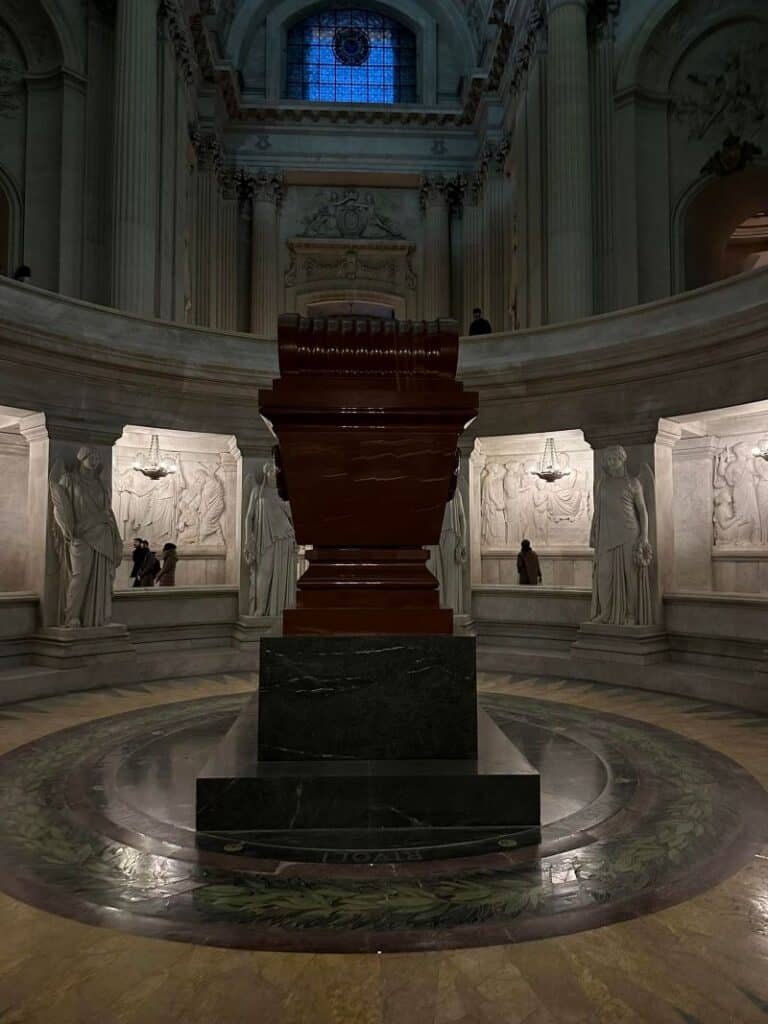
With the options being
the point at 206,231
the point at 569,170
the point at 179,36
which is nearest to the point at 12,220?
the point at 179,36

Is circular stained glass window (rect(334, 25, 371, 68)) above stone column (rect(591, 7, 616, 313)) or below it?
above

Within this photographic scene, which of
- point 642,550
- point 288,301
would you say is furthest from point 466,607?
point 288,301

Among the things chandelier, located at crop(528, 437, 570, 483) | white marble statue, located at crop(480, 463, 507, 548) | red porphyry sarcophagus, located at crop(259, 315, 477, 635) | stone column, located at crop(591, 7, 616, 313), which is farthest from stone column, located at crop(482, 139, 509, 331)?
red porphyry sarcophagus, located at crop(259, 315, 477, 635)

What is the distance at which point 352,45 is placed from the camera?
792 inches

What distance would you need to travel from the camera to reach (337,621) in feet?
11.9

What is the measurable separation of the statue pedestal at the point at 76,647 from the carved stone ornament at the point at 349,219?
14.2m

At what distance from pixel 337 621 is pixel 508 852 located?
1.29 m

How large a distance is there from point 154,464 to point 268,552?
198 centimetres

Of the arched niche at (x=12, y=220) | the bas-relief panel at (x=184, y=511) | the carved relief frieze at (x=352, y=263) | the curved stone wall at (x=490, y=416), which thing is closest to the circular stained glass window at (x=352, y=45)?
the carved relief frieze at (x=352, y=263)

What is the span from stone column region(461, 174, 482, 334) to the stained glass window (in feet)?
11.5

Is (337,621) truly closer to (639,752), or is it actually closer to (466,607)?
(639,752)

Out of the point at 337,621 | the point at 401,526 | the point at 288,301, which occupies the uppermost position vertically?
the point at 288,301

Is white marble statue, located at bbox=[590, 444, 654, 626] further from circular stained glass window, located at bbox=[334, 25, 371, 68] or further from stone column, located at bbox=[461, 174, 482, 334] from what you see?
circular stained glass window, located at bbox=[334, 25, 371, 68]

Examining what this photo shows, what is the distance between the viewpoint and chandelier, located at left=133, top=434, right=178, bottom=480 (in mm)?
9641
